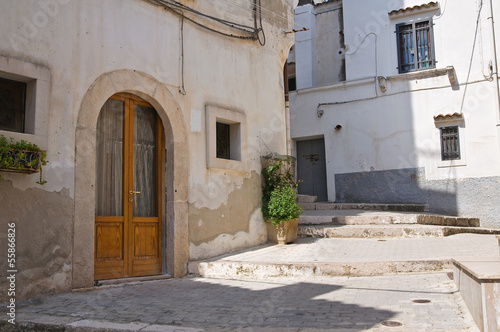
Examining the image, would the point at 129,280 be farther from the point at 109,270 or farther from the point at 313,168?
the point at 313,168

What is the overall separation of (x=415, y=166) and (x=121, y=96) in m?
8.75

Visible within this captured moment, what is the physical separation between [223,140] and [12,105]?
378cm

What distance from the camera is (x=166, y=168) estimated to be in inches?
301

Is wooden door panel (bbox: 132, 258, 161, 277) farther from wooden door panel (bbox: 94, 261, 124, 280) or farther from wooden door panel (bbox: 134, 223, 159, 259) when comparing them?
wooden door panel (bbox: 94, 261, 124, 280)

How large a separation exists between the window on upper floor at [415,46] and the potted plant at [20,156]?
10800 millimetres

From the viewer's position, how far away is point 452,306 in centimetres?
478

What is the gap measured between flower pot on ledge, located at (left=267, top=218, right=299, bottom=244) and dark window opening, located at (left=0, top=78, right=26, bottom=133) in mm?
4774

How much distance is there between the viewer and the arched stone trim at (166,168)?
20.3ft

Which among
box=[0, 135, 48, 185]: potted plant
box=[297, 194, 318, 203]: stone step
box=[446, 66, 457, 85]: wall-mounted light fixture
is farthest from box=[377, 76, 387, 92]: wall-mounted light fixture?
box=[0, 135, 48, 185]: potted plant

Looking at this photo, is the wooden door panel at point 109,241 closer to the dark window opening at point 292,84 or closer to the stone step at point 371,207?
the stone step at point 371,207

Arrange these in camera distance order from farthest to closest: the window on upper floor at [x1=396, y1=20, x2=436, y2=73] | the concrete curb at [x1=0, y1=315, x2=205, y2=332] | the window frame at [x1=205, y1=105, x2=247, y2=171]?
1. the window on upper floor at [x1=396, y1=20, x2=436, y2=73]
2. the window frame at [x1=205, y1=105, x2=247, y2=171]
3. the concrete curb at [x1=0, y1=315, x2=205, y2=332]

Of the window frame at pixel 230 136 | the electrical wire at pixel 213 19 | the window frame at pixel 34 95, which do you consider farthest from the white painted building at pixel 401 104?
the window frame at pixel 34 95

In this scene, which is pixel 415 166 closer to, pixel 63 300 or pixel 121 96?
pixel 121 96

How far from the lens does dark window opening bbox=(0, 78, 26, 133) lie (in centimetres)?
585
